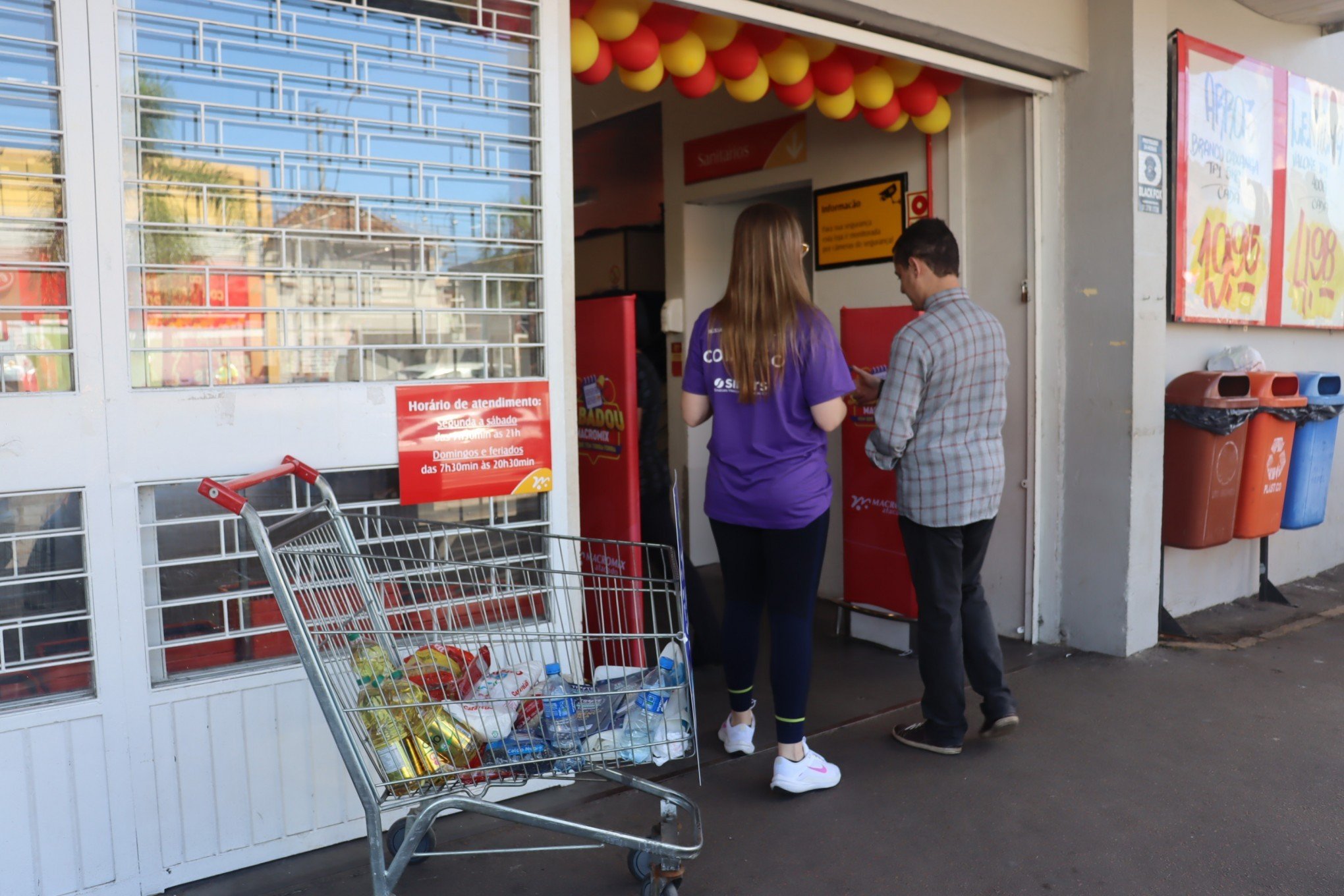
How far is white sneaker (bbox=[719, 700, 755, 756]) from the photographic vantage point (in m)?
3.55

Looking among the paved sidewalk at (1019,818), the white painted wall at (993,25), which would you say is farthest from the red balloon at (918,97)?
the paved sidewalk at (1019,818)

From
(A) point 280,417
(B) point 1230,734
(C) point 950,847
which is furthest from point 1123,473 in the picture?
(A) point 280,417

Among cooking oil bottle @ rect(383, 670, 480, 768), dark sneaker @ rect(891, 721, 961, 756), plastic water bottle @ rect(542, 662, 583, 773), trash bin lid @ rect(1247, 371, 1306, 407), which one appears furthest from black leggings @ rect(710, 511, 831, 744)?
trash bin lid @ rect(1247, 371, 1306, 407)

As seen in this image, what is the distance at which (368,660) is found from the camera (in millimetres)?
2205

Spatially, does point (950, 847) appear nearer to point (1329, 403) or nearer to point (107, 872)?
point (107, 872)

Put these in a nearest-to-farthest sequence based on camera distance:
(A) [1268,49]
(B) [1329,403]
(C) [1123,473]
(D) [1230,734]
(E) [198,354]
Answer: (E) [198,354] < (D) [1230,734] < (C) [1123,473] < (B) [1329,403] < (A) [1268,49]

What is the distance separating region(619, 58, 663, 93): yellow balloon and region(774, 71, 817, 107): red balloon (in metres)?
0.65

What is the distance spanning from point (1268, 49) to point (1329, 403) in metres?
2.01

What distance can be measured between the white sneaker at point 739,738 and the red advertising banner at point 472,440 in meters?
1.09

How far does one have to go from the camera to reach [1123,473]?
15.1 ft

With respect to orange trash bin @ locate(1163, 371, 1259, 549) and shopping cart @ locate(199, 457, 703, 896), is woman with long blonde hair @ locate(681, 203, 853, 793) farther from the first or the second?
orange trash bin @ locate(1163, 371, 1259, 549)

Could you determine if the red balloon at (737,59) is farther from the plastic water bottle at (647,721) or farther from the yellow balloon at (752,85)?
the plastic water bottle at (647,721)

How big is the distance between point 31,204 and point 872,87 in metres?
3.26

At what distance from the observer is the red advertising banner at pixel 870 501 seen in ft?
15.0
